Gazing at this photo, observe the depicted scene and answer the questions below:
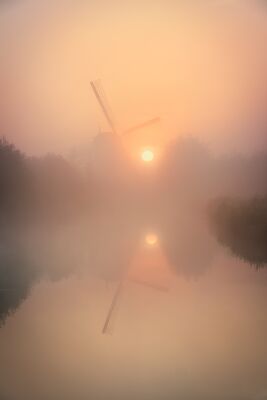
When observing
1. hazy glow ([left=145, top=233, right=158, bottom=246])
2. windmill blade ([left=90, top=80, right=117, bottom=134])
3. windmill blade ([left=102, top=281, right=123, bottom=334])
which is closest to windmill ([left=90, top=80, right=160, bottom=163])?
windmill blade ([left=90, top=80, right=117, bottom=134])

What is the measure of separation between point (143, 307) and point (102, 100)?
1.50 ft

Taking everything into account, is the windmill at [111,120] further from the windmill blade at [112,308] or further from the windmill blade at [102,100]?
the windmill blade at [112,308]

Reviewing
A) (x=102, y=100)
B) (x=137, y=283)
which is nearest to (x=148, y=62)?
(x=102, y=100)

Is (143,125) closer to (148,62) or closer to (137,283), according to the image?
(148,62)

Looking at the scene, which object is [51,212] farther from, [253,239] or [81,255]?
[253,239]

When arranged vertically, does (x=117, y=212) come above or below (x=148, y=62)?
below

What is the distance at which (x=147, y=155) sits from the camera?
1.01m

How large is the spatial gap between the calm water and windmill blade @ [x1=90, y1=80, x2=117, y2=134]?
0.20 meters

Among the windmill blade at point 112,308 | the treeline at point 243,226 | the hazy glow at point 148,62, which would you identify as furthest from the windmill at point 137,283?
the hazy glow at point 148,62

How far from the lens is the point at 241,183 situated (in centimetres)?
100

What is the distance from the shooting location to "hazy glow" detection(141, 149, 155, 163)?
3.31ft

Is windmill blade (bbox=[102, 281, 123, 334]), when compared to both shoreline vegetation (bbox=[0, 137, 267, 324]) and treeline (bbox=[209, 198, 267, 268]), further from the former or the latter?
treeline (bbox=[209, 198, 267, 268])

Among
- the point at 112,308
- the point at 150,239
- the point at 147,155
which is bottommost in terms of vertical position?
the point at 112,308

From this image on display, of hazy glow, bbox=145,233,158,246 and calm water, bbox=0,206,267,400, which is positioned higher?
hazy glow, bbox=145,233,158,246
